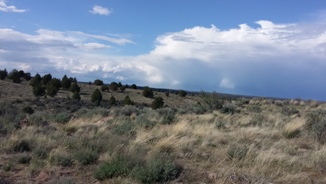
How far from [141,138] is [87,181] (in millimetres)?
3563

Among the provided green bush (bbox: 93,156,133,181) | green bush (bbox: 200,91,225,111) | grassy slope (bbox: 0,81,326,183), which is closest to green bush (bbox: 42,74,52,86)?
green bush (bbox: 200,91,225,111)

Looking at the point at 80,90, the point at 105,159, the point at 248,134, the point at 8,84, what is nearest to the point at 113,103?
the point at 80,90

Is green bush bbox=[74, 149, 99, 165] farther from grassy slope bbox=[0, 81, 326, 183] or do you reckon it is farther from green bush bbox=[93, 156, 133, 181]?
green bush bbox=[93, 156, 133, 181]

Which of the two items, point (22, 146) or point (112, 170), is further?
point (22, 146)

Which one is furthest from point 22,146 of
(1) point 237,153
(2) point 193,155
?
(1) point 237,153

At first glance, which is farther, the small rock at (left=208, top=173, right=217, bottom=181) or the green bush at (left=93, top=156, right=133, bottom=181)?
the green bush at (left=93, top=156, right=133, bottom=181)

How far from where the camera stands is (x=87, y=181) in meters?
7.33

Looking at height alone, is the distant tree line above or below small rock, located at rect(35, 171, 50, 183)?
above

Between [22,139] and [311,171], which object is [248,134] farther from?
[22,139]

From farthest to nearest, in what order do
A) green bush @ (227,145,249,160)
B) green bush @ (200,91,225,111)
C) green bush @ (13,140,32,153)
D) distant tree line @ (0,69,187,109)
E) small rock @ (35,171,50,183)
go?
distant tree line @ (0,69,187,109) < green bush @ (200,91,225,111) < green bush @ (13,140,32,153) < green bush @ (227,145,249,160) < small rock @ (35,171,50,183)

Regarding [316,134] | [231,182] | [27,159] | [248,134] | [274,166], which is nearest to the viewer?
[231,182]

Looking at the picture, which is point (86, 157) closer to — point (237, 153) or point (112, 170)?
point (112, 170)

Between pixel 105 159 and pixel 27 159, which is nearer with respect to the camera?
pixel 105 159

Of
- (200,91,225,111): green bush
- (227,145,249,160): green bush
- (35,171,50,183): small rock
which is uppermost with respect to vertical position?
(200,91,225,111): green bush
